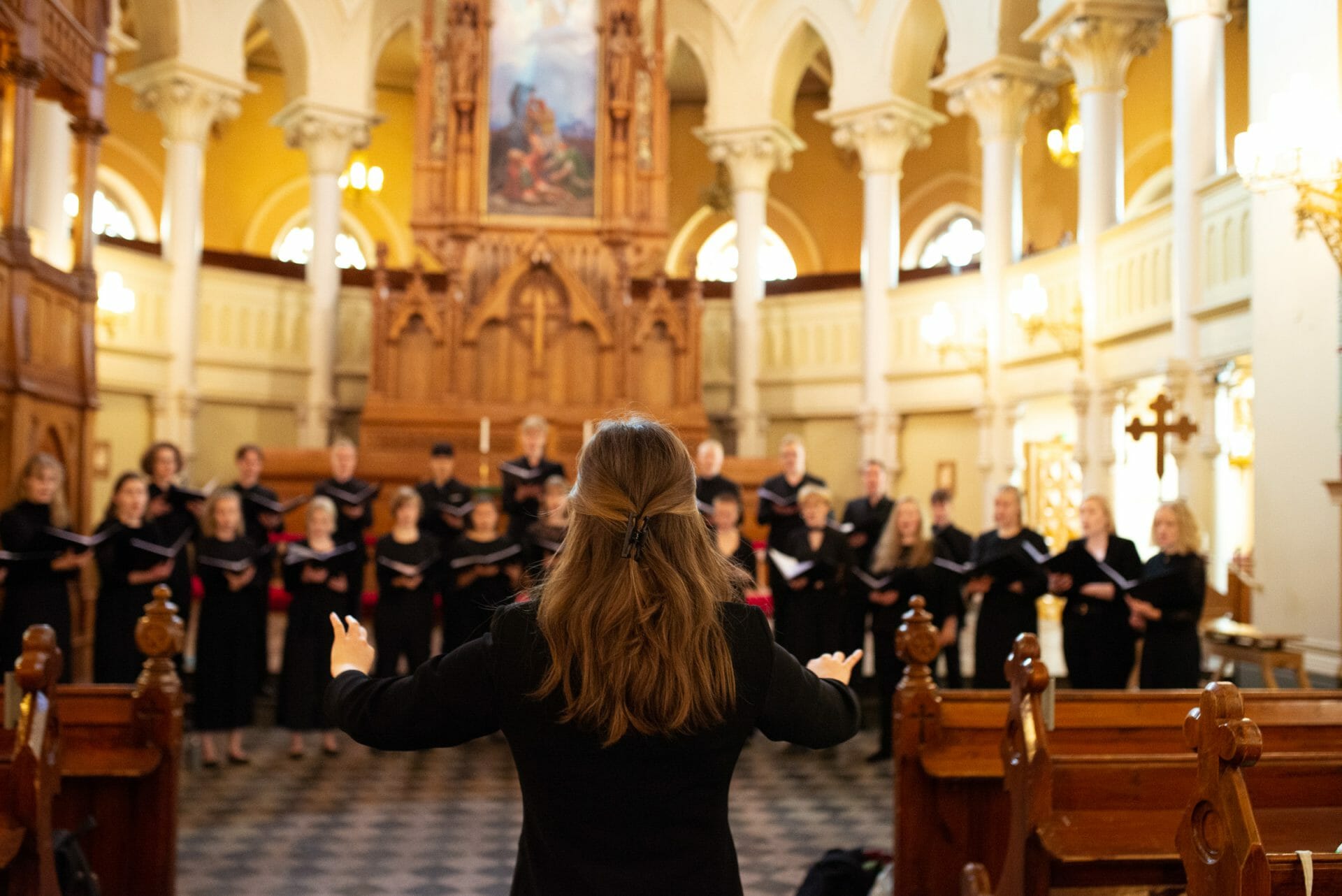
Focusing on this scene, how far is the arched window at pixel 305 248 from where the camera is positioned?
824 inches

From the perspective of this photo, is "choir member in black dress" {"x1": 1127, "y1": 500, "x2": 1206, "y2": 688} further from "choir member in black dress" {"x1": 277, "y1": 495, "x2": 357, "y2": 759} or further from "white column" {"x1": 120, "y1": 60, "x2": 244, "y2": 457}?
"white column" {"x1": 120, "y1": 60, "x2": 244, "y2": 457}

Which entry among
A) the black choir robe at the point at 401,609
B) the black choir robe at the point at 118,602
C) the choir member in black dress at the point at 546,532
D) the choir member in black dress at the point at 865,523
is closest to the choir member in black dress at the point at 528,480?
the choir member in black dress at the point at 546,532

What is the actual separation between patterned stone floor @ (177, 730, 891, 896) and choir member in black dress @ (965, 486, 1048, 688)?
872 mm

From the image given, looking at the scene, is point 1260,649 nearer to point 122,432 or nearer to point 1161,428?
point 1161,428

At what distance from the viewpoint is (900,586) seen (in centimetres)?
719

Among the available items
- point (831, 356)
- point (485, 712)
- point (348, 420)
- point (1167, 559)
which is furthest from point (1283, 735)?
point (348, 420)

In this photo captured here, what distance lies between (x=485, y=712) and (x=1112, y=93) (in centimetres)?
1159

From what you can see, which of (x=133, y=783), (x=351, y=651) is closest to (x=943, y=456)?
(x=133, y=783)

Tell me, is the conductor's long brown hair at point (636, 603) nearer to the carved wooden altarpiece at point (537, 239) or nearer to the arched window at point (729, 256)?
the carved wooden altarpiece at point (537, 239)

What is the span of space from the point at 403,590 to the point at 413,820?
1844mm

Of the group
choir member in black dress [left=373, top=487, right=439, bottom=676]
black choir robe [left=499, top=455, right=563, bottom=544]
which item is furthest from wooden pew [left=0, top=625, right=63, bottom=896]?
black choir robe [left=499, top=455, right=563, bottom=544]

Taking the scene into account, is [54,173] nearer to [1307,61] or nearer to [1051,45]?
[1051,45]

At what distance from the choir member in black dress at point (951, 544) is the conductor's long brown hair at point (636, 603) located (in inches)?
235

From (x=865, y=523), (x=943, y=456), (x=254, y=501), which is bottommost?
(x=865, y=523)
